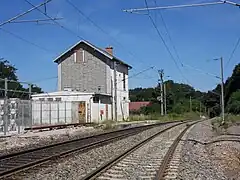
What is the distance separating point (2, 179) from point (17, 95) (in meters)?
28.3

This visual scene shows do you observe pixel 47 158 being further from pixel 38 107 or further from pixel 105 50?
pixel 105 50

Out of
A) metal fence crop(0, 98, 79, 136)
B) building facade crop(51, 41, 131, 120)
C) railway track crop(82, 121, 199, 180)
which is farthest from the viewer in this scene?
building facade crop(51, 41, 131, 120)

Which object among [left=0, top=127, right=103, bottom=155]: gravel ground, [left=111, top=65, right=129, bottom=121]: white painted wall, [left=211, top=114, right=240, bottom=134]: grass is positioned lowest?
[left=0, top=127, right=103, bottom=155]: gravel ground

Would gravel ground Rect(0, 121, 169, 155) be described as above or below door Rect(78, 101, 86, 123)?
below

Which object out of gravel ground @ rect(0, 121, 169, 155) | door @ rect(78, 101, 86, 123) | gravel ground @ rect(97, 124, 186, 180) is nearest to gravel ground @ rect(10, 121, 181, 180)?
gravel ground @ rect(97, 124, 186, 180)

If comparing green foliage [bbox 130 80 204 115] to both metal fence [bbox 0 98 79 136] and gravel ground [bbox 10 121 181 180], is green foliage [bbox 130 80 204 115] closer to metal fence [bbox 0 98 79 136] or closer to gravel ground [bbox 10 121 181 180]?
metal fence [bbox 0 98 79 136]

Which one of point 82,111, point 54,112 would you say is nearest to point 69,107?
point 54,112

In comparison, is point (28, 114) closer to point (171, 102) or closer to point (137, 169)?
point (137, 169)

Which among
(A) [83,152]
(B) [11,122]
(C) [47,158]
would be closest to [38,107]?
(B) [11,122]

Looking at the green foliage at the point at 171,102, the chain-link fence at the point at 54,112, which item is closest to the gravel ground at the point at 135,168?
the chain-link fence at the point at 54,112

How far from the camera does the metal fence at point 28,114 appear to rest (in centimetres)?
2866

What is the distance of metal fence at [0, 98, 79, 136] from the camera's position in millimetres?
28656

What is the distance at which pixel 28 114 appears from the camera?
33.3 m

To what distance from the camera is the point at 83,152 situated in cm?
1808
